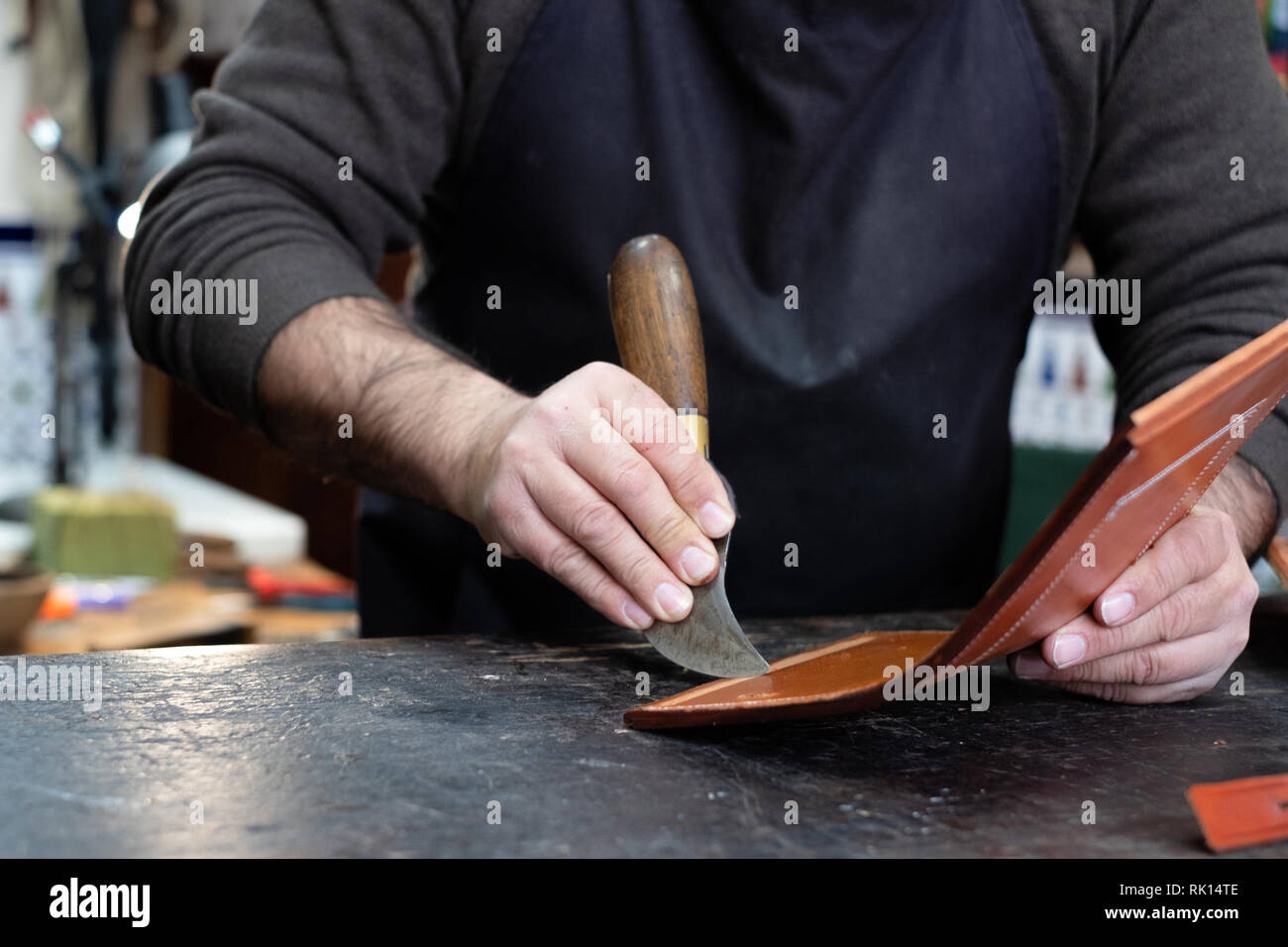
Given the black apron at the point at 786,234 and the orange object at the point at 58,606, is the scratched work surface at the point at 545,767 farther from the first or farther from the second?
the orange object at the point at 58,606

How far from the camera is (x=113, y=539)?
2.94 meters

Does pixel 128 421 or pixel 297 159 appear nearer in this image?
pixel 297 159

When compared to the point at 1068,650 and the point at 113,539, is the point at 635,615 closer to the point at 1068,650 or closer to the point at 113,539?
the point at 1068,650

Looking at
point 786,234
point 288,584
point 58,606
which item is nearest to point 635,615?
point 786,234

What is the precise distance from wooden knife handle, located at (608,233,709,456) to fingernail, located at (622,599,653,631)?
5.2 inches

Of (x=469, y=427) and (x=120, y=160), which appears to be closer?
(x=469, y=427)

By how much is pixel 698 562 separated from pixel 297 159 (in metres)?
0.61

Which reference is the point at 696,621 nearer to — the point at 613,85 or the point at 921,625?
the point at 921,625

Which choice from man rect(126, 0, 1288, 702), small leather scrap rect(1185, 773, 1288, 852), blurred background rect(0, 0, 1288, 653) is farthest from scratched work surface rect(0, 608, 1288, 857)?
blurred background rect(0, 0, 1288, 653)

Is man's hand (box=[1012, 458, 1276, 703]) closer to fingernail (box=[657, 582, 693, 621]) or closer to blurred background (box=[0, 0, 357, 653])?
fingernail (box=[657, 582, 693, 621])

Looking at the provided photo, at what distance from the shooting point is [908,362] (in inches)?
50.4

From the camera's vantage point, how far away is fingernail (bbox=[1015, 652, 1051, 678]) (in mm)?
842

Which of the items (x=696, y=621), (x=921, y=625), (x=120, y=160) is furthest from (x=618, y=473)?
(x=120, y=160)
